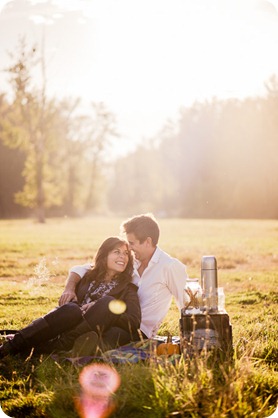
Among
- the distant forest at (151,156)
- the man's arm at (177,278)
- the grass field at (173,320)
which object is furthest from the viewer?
the distant forest at (151,156)

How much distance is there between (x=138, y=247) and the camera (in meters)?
4.46

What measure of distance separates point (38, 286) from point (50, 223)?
7.32m

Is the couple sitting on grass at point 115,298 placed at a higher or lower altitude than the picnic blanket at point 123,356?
higher

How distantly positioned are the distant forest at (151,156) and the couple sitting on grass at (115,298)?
13.3 ft

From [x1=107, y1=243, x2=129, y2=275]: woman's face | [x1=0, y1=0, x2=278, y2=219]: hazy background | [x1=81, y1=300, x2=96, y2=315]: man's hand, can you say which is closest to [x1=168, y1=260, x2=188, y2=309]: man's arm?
[x1=107, y1=243, x2=129, y2=275]: woman's face

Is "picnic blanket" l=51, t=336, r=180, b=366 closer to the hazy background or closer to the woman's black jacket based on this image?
the woman's black jacket

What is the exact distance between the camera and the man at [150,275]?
14.5 feet

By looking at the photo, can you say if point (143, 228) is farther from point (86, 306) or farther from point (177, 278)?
point (86, 306)

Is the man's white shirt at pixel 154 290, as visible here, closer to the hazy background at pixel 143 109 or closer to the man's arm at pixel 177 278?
the man's arm at pixel 177 278

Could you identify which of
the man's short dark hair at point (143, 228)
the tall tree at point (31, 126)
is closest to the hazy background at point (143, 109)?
the tall tree at point (31, 126)

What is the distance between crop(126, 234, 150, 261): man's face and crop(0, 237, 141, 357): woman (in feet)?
0.16

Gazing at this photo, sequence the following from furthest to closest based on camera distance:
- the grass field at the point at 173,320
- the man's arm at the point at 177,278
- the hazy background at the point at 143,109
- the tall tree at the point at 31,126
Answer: the tall tree at the point at 31,126 < the hazy background at the point at 143,109 < the man's arm at the point at 177,278 < the grass field at the point at 173,320

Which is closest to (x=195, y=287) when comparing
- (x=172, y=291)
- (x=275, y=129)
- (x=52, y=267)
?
(x=172, y=291)

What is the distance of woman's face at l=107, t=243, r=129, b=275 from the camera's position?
4.41 metres
